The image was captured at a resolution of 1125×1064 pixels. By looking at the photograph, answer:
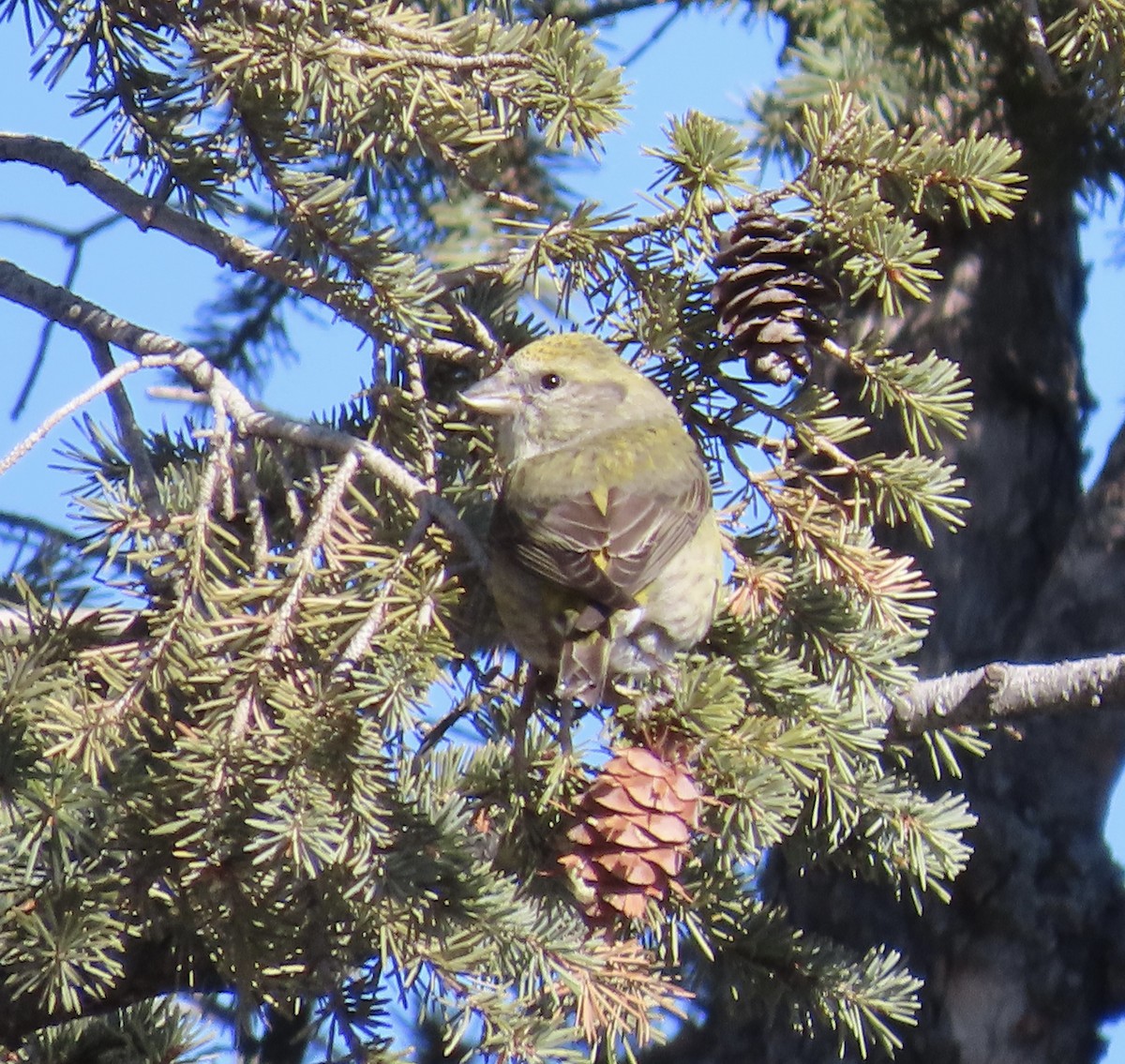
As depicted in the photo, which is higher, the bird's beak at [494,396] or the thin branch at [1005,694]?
the bird's beak at [494,396]

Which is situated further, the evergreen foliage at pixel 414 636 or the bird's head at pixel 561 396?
the bird's head at pixel 561 396

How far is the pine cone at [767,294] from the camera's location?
2.40 meters

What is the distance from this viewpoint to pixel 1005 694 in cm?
240

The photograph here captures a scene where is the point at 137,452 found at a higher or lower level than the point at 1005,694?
higher

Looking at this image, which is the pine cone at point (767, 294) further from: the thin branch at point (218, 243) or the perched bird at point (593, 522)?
the thin branch at point (218, 243)

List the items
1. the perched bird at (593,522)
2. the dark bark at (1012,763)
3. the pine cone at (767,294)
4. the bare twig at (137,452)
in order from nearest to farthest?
the bare twig at (137,452) → the pine cone at (767,294) → the perched bird at (593,522) → the dark bark at (1012,763)

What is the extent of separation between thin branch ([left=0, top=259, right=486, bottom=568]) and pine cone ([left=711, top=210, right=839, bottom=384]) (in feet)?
1.82

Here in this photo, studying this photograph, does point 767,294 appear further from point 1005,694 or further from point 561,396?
point 1005,694

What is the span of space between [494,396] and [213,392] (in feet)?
1.61

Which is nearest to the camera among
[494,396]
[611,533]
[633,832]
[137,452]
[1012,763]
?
[633,832]

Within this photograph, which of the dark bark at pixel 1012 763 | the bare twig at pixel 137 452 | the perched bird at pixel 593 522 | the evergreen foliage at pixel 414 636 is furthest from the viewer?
the dark bark at pixel 1012 763

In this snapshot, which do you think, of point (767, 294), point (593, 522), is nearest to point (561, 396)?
point (593, 522)

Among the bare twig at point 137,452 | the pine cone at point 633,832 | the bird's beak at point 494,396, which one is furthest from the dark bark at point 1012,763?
the bare twig at point 137,452

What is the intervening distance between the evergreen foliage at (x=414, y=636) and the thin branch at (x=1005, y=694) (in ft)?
0.23
